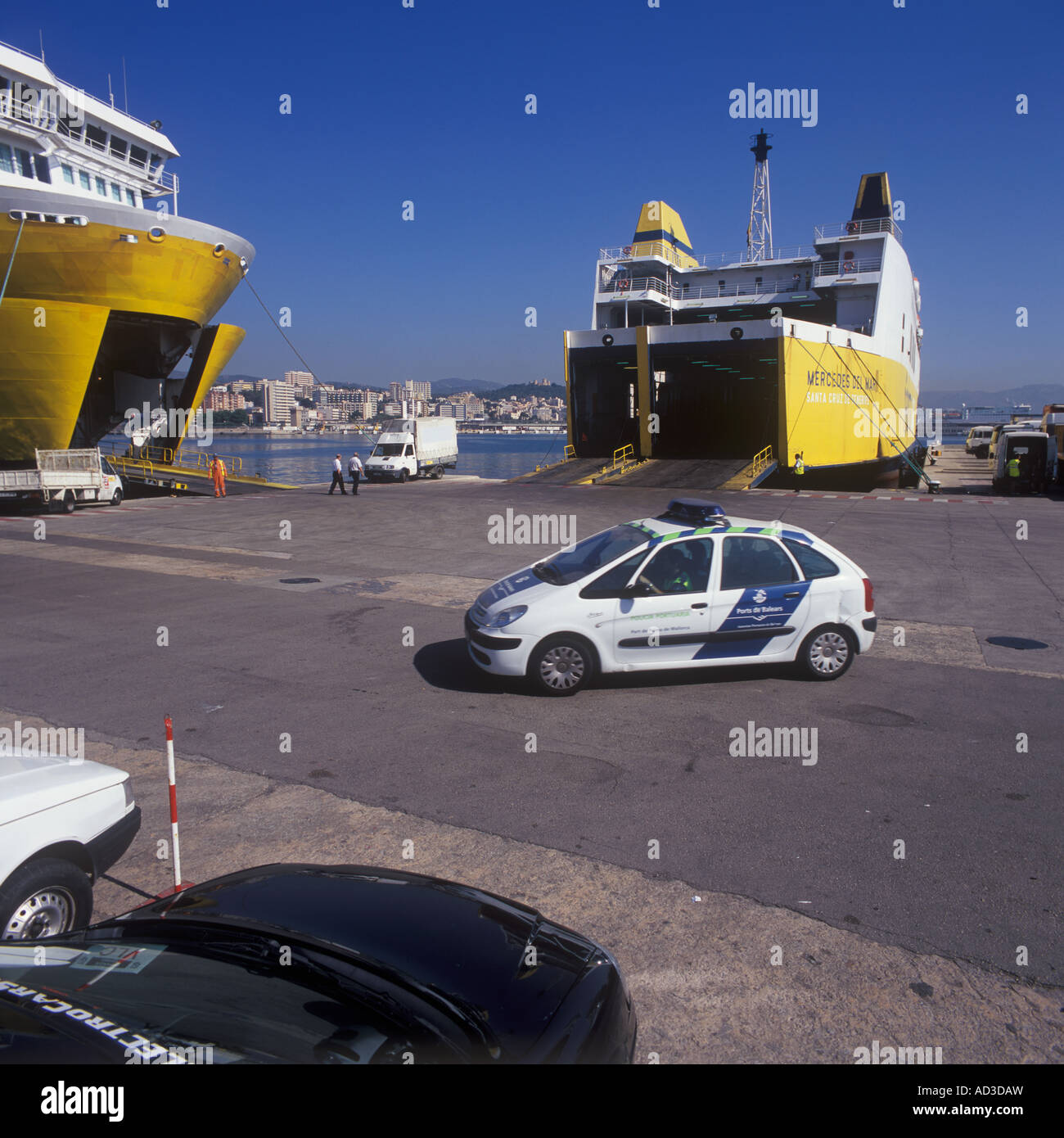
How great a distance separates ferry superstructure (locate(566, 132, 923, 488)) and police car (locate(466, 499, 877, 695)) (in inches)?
837

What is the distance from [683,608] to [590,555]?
3.68 ft

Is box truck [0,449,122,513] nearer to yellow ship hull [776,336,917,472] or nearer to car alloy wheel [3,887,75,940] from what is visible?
yellow ship hull [776,336,917,472]

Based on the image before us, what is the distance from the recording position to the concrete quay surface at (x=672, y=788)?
12.2 ft

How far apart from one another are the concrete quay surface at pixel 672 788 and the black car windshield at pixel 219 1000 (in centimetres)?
148

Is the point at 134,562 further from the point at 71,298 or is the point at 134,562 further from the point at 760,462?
the point at 760,462

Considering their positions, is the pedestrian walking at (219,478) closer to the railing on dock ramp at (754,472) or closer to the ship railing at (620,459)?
the ship railing at (620,459)

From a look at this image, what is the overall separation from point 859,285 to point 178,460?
30680 millimetres

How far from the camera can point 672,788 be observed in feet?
18.9

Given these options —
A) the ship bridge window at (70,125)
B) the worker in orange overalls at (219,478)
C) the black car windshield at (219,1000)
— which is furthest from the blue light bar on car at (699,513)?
the ship bridge window at (70,125)

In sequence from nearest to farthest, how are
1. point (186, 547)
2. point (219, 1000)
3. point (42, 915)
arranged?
point (219, 1000)
point (42, 915)
point (186, 547)

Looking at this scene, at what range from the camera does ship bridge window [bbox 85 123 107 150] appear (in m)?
32.4

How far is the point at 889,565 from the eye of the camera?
581 inches

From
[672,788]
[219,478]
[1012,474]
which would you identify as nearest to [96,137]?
[219,478]
